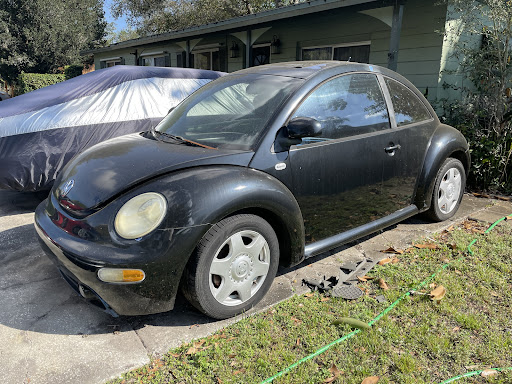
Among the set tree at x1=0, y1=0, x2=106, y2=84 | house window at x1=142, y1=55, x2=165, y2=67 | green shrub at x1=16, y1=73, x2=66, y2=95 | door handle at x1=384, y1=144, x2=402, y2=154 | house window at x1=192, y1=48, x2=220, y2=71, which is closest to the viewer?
door handle at x1=384, y1=144, x2=402, y2=154

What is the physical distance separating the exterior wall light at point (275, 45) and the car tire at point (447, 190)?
7.32 meters

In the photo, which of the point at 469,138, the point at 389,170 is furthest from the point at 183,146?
the point at 469,138

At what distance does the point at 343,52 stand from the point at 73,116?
6637 mm

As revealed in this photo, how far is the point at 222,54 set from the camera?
12555 mm

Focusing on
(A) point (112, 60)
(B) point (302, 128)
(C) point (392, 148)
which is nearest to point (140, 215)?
(B) point (302, 128)

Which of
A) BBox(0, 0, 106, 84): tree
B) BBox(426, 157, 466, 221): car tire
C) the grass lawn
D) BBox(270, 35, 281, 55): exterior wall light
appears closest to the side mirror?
the grass lawn

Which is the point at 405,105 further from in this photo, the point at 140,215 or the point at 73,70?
the point at 73,70

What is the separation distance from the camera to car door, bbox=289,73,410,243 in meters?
2.82

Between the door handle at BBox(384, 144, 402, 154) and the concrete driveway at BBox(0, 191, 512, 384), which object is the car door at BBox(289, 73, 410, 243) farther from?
the concrete driveway at BBox(0, 191, 512, 384)

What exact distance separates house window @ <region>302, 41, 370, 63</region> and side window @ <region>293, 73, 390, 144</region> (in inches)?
226

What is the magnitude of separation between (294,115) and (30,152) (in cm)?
322

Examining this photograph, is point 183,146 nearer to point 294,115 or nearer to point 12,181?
point 294,115

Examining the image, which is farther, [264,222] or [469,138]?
[469,138]

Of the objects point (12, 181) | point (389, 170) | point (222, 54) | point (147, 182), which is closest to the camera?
point (147, 182)
